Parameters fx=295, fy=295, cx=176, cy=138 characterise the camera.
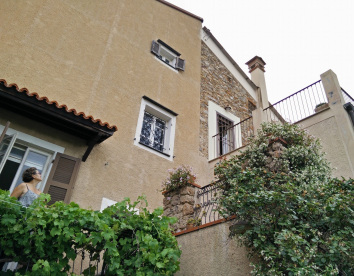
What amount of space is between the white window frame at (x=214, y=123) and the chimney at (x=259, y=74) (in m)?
2.45

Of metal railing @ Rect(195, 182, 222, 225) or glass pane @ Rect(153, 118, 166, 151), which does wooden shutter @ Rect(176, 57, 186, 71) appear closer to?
glass pane @ Rect(153, 118, 166, 151)

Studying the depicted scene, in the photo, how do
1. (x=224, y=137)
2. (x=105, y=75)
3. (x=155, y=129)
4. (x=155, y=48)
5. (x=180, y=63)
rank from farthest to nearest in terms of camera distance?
1. (x=224, y=137)
2. (x=180, y=63)
3. (x=155, y=48)
4. (x=155, y=129)
5. (x=105, y=75)

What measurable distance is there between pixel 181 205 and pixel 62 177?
2414 mm

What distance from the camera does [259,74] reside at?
1337 cm

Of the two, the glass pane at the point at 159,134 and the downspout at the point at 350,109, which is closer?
the downspout at the point at 350,109

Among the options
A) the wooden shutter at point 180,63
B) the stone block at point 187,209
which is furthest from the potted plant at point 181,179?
the wooden shutter at point 180,63

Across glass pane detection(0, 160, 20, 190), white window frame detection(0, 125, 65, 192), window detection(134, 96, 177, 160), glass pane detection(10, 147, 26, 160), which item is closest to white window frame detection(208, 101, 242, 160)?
window detection(134, 96, 177, 160)

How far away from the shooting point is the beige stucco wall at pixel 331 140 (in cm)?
600

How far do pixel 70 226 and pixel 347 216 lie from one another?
3300 millimetres

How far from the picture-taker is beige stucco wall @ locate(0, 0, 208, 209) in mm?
6586

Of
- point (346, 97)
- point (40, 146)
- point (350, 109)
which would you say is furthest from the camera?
point (346, 97)

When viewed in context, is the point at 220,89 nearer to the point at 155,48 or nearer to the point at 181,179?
the point at 155,48

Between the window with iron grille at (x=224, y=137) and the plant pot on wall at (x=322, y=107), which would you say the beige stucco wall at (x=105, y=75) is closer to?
the window with iron grille at (x=224, y=137)

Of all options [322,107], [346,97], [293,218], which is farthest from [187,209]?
[346,97]
